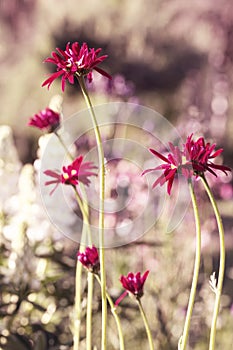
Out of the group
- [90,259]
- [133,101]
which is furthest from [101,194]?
[133,101]

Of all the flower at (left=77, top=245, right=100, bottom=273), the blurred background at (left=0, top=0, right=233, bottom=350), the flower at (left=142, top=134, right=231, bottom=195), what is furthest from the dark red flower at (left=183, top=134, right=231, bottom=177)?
the blurred background at (left=0, top=0, right=233, bottom=350)

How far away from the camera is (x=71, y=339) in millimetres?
965

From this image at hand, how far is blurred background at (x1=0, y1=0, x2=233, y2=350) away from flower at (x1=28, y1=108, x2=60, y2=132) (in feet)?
0.95

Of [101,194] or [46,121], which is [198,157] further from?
[46,121]

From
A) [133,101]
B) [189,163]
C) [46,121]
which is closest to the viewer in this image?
[189,163]

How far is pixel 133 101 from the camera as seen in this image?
144cm

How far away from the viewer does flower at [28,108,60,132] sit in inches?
26.5

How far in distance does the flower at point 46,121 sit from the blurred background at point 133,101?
289mm

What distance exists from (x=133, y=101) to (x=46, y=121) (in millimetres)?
778

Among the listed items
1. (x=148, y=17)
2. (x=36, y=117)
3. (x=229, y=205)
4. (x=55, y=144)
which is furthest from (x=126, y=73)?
(x=36, y=117)

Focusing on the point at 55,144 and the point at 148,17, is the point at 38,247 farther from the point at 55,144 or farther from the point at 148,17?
the point at 148,17

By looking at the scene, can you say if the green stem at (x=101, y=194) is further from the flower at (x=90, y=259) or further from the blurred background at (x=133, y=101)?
the blurred background at (x=133, y=101)

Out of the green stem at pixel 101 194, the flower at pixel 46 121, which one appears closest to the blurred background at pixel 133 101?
the flower at pixel 46 121

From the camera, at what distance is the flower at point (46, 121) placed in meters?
0.67
